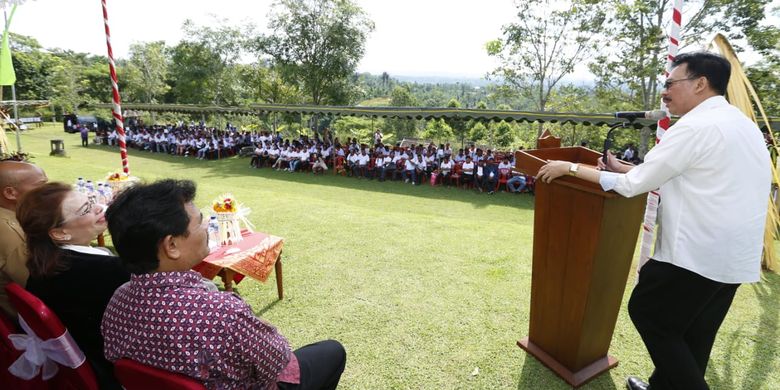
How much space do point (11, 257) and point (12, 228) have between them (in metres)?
0.19

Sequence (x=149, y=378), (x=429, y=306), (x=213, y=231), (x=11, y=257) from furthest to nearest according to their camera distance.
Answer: (x=429, y=306)
(x=213, y=231)
(x=11, y=257)
(x=149, y=378)

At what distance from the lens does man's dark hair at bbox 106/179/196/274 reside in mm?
1304

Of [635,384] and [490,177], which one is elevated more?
[490,177]

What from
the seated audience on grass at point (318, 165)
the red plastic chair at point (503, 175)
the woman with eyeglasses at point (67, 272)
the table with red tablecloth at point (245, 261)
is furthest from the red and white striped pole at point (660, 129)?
the seated audience on grass at point (318, 165)

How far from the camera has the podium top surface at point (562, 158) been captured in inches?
80.5

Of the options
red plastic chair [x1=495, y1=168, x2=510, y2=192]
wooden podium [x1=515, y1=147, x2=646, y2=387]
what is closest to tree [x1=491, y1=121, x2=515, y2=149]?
red plastic chair [x1=495, y1=168, x2=510, y2=192]

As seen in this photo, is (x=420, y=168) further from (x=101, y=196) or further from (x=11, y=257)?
(x=11, y=257)

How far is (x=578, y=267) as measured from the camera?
2.19 metres

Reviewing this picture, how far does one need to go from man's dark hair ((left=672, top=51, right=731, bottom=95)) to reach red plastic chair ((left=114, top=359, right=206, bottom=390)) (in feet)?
7.86

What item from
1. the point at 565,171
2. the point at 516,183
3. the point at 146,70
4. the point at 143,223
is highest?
the point at 146,70

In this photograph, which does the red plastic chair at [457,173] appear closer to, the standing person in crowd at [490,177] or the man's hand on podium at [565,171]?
the standing person in crowd at [490,177]

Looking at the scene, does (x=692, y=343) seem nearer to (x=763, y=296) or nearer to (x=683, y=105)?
(x=683, y=105)

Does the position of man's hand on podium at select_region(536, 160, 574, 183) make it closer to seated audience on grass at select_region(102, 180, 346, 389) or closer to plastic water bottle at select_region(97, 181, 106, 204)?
seated audience on grass at select_region(102, 180, 346, 389)

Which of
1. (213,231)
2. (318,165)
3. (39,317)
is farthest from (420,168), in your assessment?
(39,317)
